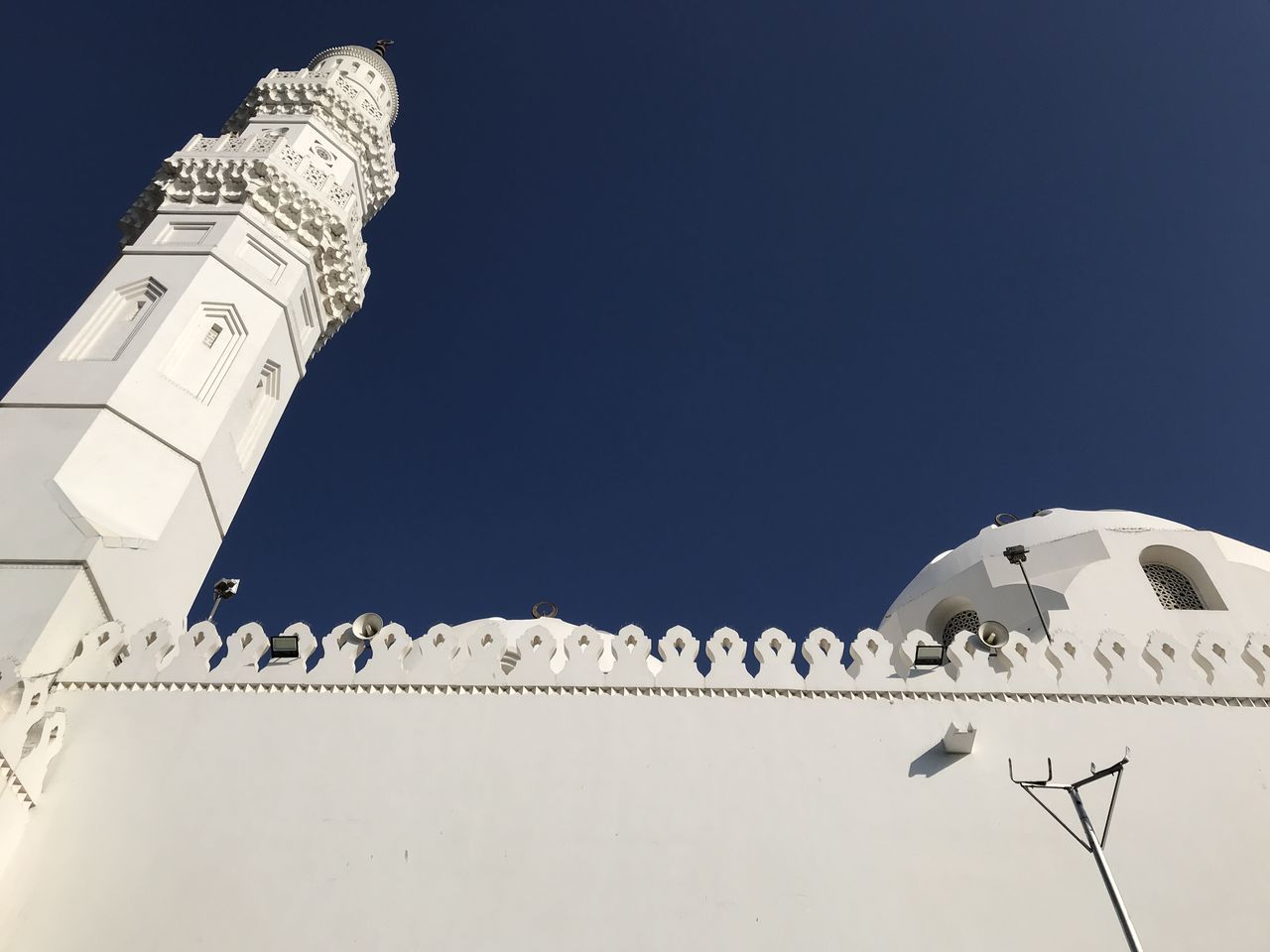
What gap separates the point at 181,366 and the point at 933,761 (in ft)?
27.4

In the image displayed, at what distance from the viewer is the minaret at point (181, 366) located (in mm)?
7520

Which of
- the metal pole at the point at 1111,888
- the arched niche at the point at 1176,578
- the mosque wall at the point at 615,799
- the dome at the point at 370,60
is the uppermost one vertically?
the dome at the point at 370,60

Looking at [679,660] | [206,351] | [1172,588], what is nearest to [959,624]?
[1172,588]

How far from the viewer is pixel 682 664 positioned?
7.06m

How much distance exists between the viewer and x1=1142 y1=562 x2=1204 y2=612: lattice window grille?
10633 millimetres

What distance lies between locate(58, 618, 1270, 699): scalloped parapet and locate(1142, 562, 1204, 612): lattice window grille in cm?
350

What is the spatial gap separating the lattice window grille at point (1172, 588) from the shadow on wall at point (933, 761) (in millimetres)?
5615

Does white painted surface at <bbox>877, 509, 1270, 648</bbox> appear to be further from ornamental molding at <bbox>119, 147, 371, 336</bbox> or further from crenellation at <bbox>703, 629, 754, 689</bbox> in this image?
ornamental molding at <bbox>119, 147, 371, 336</bbox>

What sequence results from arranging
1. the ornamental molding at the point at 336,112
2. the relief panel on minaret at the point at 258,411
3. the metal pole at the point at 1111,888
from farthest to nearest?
the ornamental molding at the point at 336,112 → the relief panel on minaret at the point at 258,411 → the metal pole at the point at 1111,888

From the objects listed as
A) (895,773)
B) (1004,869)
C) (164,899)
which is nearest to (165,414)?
(164,899)

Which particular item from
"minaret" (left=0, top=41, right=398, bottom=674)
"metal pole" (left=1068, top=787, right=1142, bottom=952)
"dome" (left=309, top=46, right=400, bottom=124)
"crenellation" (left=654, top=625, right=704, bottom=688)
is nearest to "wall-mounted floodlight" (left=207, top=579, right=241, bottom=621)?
"minaret" (left=0, top=41, right=398, bottom=674)

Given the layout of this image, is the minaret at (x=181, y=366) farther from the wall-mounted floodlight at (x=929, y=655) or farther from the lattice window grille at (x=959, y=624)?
the lattice window grille at (x=959, y=624)

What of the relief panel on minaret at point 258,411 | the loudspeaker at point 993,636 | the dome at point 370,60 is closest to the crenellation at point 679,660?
the loudspeaker at point 993,636

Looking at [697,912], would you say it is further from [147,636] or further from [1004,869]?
[147,636]
